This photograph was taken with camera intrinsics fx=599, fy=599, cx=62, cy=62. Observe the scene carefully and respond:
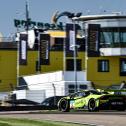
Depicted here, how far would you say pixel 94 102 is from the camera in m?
27.8

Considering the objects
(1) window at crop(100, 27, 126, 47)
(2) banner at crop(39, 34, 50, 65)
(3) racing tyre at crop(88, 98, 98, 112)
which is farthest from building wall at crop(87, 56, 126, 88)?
(3) racing tyre at crop(88, 98, 98, 112)

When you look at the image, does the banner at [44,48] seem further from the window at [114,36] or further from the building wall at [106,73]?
the window at [114,36]

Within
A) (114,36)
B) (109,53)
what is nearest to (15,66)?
(109,53)

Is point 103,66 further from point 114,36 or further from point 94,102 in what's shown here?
point 94,102

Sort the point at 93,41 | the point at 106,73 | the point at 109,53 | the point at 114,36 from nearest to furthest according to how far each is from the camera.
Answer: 1. the point at 93,41
2. the point at 109,53
3. the point at 114,36
4. the point at 106,73

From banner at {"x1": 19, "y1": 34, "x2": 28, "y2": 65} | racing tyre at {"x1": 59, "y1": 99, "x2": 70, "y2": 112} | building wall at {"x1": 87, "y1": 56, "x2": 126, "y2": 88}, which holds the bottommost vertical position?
racing tyre at {"x1": 59, "y1": 99, "x2": 70, "y2": 112}

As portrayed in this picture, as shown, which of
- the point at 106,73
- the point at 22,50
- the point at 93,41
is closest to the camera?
the point at 93,41

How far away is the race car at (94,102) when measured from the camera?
2773 cm

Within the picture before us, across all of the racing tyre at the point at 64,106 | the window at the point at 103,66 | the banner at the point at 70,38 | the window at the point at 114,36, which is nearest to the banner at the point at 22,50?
the banner at the point at 70,38

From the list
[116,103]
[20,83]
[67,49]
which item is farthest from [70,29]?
[116,103]

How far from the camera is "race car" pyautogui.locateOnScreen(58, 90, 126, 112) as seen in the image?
27.7 metres

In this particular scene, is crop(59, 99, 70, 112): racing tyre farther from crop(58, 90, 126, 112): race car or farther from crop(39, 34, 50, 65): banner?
crop(39, 34, 50, 65): banner

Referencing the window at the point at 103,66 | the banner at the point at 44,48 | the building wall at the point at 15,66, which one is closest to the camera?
the banner at the point at 44,48

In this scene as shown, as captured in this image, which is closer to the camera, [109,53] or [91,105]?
[91,105]
